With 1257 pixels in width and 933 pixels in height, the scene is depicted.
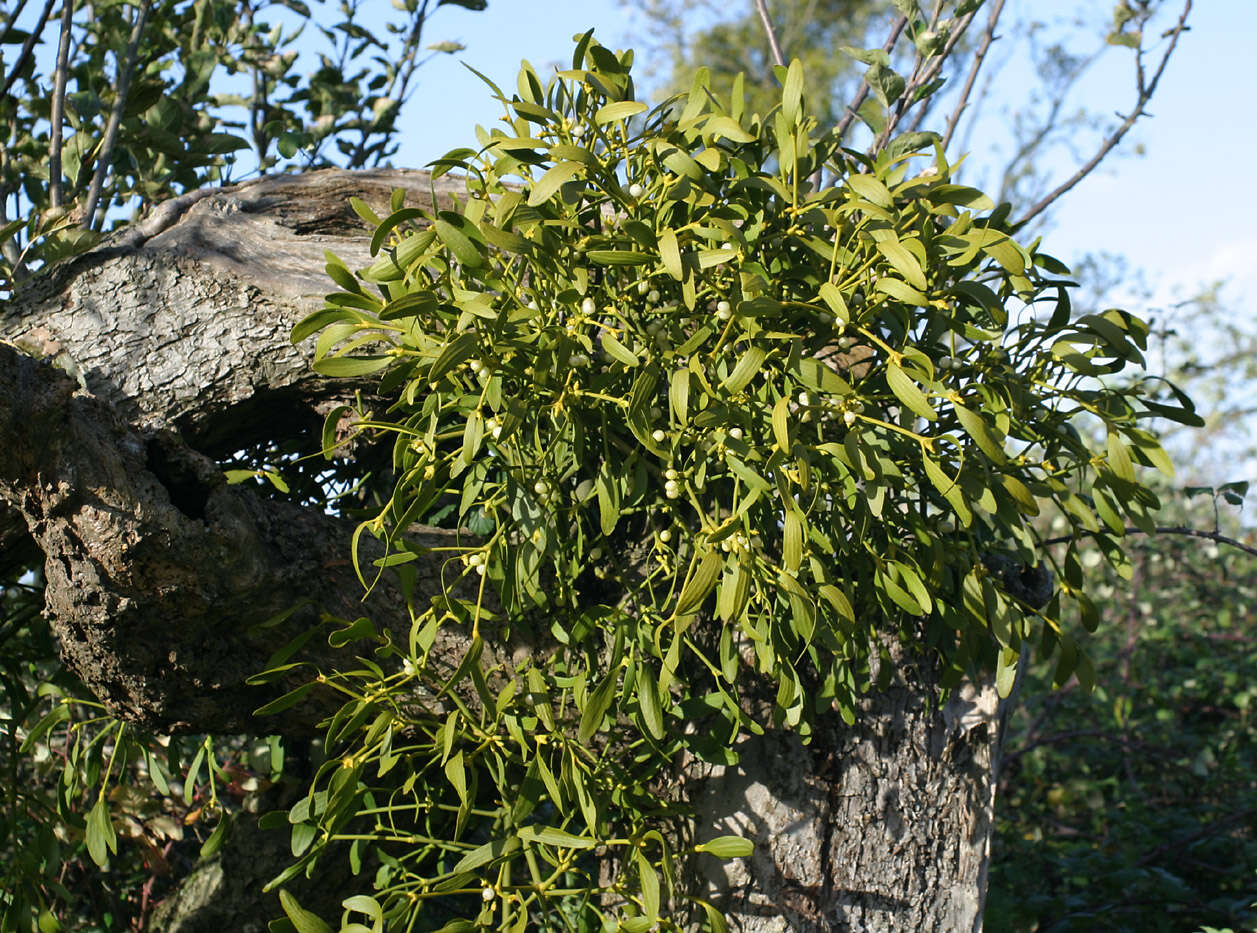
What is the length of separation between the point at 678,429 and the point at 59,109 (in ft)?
4.13

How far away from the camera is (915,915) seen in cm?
128

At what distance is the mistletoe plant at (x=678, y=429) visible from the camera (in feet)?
3.01

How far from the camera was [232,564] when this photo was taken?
1.05 metres

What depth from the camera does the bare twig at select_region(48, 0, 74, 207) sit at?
1.61 metres

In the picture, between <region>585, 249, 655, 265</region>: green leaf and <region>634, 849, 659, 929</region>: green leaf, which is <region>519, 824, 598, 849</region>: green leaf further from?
<region>585, 249, 655, 265</region>: green leaf

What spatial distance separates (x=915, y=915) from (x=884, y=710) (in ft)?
0.83

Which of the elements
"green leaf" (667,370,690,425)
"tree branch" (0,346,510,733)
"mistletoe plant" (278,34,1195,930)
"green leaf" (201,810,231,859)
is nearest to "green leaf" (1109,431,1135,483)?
"mistletoe plant" (278,34,1195,930)

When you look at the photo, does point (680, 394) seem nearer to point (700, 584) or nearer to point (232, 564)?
point (700, 584)

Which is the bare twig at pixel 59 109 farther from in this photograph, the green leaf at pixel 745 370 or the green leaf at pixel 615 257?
the green leaf at pixel 745 370

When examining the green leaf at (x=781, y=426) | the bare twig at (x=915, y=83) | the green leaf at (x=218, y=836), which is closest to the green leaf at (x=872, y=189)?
the green leaf at (x=781, y=426)

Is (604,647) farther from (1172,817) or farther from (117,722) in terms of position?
(1172,817)

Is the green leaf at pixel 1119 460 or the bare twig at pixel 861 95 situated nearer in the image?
the green leaf at pixel 1119 460

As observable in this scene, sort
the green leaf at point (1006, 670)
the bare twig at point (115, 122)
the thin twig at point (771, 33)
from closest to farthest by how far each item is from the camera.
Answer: the green leaf at point (1006, 670) < the bare twig at point (115, 122) < the thin twig at point (771, 33)

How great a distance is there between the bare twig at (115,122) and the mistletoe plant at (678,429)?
765mm
